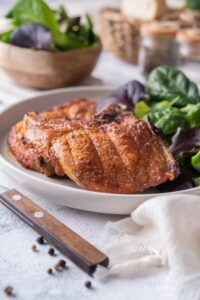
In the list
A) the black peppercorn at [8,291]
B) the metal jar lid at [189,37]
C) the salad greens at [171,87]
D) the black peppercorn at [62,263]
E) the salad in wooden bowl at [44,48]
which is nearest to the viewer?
the black peppercorn at [8,291]

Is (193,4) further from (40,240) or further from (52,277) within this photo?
(52,277)

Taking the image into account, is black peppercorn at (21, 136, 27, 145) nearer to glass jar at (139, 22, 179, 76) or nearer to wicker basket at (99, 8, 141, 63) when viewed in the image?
glass jar at (139, 22, 179, 76)

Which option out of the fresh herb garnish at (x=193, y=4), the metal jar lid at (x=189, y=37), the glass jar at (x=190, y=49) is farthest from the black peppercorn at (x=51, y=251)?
the fresh herb garnish at (x=193, y=4)

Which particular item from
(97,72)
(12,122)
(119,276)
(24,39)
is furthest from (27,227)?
(97,72)

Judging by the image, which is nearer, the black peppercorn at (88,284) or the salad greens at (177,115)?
the black peppercorn at (88,284)

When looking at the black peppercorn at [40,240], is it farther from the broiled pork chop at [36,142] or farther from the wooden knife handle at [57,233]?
the broiled pork chop at [36,142]

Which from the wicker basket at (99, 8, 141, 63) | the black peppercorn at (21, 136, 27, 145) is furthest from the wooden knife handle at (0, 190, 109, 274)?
the wicker basket at (99, 8, 141, 63)
